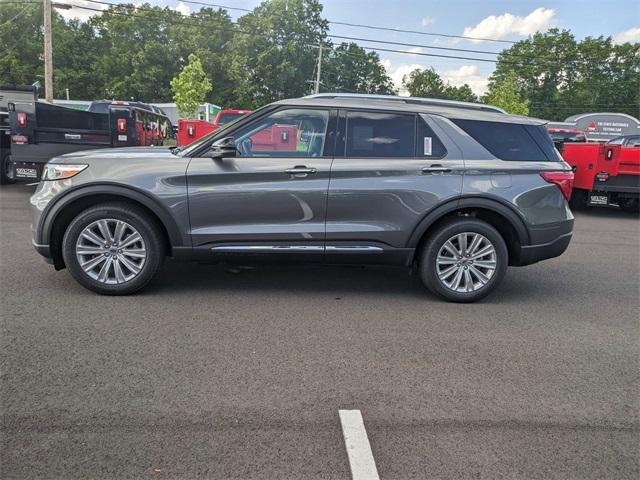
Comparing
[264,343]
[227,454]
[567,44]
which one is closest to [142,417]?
[227,454]

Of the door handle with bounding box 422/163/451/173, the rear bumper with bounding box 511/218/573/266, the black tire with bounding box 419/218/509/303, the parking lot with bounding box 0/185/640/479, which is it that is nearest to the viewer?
the parking lot with bounding box 0/185/640/479

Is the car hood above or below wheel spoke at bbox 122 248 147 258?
above

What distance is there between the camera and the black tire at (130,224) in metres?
4.59

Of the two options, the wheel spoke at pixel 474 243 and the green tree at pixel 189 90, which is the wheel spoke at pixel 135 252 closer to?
the wheel spoke at pixel 474 243

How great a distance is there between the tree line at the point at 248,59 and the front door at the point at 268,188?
168 ft

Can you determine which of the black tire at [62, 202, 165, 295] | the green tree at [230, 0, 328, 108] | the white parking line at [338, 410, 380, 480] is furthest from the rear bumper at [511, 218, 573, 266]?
the green tree at [230, 0, 328, 108]

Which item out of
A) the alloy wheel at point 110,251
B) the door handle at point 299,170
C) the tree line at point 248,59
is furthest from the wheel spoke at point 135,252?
the tree line at point 248,59

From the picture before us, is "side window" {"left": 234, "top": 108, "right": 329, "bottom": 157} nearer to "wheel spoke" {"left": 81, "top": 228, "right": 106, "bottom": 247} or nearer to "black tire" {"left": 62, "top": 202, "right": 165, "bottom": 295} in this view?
"black tire" {"left": 62, "top": 202, "right": 165, "bottom": 295}

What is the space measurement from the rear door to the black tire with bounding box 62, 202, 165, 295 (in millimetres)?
1578

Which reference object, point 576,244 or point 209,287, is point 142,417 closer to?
point 209,287

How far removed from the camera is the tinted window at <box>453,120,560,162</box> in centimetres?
490

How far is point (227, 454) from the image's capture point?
2.52m

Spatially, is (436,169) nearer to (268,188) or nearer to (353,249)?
(353,249)

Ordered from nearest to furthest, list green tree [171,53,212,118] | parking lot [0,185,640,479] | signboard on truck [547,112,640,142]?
parking lot [0,185,640,479] → signboard on truck [547,112,640,142] → green tree [171,53,212,118]
